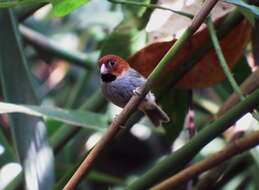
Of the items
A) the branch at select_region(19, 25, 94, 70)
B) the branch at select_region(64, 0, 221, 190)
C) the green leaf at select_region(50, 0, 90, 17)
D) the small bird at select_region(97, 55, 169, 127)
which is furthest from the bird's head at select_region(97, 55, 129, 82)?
the branch at select_region(64, 0, 221, 190)

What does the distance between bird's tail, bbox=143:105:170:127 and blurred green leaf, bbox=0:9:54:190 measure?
0.30 m

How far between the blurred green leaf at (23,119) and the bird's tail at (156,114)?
30 centimetres

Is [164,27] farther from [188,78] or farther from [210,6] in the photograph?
[210,6]

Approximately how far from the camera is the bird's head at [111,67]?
1537 mm

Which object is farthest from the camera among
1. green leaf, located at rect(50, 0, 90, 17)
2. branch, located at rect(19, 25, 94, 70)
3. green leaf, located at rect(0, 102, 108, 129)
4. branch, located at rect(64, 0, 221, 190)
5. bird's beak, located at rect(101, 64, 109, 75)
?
branch, located at rect(19, 25, 94, 70)

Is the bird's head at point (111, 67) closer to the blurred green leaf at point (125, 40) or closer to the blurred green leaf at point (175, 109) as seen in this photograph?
the blurred green leaf at point (125, 40)

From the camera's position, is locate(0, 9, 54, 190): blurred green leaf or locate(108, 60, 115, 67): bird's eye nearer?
locate(0, 9, 54, 190): blurred green leaf

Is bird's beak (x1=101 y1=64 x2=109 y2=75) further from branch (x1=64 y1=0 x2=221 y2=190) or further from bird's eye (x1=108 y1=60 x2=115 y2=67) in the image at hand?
branch (x1=64 y1=0 x2=221 y2=190)

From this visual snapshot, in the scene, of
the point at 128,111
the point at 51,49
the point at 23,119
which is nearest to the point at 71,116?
the point at 23,119

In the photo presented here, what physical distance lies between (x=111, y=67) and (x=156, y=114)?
0.17m

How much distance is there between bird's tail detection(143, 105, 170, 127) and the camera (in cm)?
151

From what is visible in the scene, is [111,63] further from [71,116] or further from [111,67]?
[71,116]

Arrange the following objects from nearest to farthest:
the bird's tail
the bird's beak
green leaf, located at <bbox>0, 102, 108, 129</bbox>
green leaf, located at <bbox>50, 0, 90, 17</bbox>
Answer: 1. green leaf, located at <bbox>50, 0, 90, 17</bbox>
2. green leaf, located at <bbox>0, 102, 108, 129</bbox>
3. the bird's tail
4. the bird's beak

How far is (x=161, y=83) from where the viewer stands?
1202 millimetres
